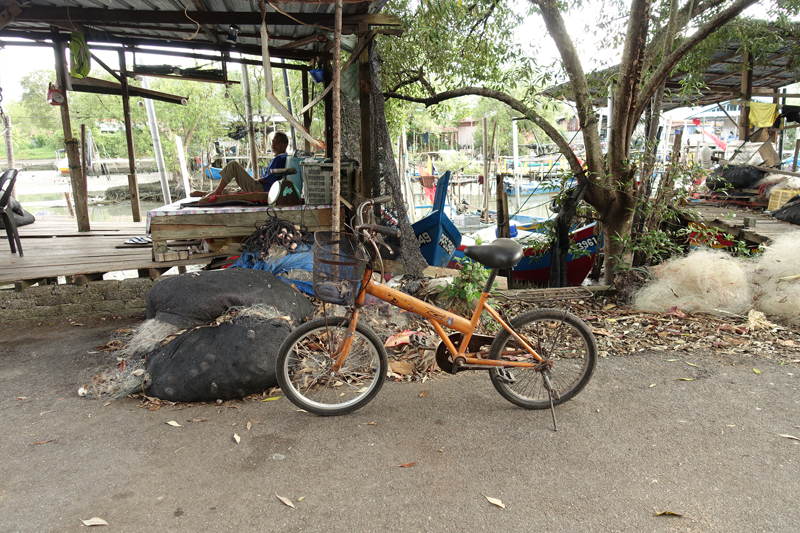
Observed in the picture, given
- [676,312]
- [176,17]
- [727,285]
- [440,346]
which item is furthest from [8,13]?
[727,285]

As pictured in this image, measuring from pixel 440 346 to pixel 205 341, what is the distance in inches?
72.4

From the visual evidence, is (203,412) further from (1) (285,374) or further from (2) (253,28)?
(2) (253,28)

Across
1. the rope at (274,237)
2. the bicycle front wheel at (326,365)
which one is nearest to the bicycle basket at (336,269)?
the bicycle front wheel at (326,365)

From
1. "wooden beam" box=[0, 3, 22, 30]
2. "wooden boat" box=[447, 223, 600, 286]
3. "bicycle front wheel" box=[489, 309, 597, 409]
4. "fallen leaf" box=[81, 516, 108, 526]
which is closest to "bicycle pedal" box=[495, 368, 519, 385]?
"bicycle front wheel" box=[489, 309, 597, 409]

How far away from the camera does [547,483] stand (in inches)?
105

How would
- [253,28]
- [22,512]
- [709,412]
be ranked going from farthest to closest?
1. [253,28]
2. [709,412]
3. [22,512]

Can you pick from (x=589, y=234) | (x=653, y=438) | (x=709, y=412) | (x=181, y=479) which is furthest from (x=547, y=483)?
(x=589, y=234)

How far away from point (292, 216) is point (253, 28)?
327cm

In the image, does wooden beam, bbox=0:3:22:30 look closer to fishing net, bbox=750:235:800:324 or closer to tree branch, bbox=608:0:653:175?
tree branch, bbox=608:0:653:175

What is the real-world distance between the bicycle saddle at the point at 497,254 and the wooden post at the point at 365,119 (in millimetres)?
3452

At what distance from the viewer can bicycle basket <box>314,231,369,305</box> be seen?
3.02 meters

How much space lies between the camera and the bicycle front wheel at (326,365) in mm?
3238

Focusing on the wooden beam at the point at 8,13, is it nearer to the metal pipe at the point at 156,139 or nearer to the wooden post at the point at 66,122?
the wooden post at the point at 66,122

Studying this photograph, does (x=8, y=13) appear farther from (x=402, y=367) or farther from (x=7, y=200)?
(x=402, y=367)
